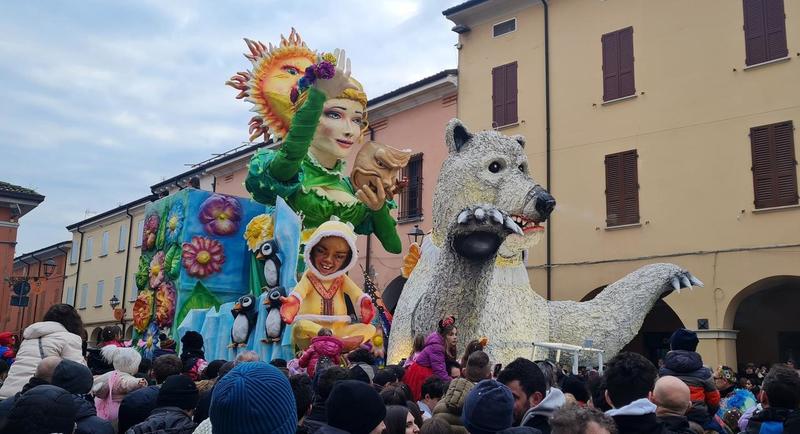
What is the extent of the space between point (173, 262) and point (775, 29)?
10819mm

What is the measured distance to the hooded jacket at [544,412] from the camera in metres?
3.26

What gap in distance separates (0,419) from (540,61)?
14700mm

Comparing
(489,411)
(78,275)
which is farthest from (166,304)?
(78,275)

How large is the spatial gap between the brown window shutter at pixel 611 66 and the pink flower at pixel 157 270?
9135 millimetres

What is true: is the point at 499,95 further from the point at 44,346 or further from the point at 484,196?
the point at 44,346

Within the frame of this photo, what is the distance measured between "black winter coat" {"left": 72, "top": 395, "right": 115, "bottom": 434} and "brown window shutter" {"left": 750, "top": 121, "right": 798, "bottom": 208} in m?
12.1

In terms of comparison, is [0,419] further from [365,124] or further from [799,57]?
[799,57]

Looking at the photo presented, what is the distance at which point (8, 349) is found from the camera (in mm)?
7980

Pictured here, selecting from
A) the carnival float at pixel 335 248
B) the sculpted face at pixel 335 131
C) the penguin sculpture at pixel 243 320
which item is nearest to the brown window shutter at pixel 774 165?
the carnival float at pixel 335 248

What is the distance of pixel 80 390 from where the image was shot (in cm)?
369

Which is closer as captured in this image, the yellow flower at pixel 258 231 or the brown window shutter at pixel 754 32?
the yellow flower at pixel 258 231

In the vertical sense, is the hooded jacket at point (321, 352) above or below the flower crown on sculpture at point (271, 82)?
below

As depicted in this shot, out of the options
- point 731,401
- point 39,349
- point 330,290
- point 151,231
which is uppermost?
point 151,231

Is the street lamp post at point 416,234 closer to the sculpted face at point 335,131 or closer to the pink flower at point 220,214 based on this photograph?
the pink flower at point 220,214
